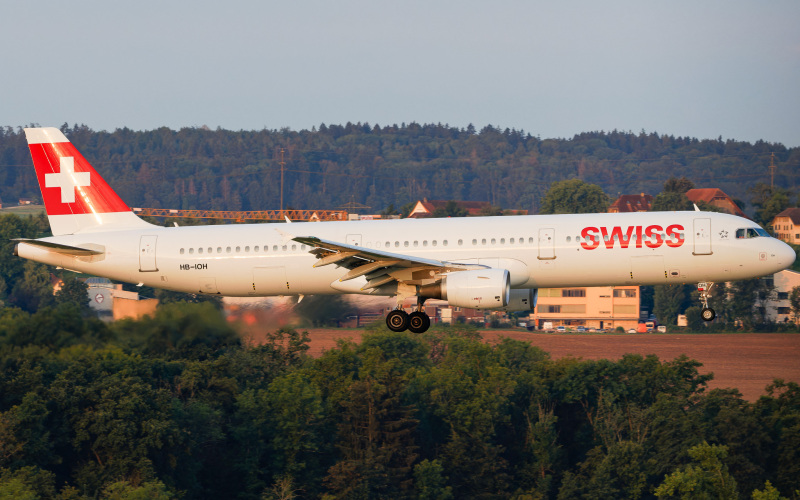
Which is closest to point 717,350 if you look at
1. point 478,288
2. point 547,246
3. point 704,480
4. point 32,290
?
point 704,480

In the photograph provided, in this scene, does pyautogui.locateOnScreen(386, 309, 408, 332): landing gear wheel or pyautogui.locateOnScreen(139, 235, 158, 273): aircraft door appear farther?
pyautogui.locateOnScreen(139, 235, 158, 273): aircraft door

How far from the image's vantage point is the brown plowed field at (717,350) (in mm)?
113312

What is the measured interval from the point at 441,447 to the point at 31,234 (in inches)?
3550

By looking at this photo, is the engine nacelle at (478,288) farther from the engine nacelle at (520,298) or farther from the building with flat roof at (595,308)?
the building with flat roof at (595,308)

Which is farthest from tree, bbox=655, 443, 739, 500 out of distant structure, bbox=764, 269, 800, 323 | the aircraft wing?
distant structure, bbox=764, 269, 800, 323

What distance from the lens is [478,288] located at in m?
36.7

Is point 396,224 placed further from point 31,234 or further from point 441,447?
point 31,234

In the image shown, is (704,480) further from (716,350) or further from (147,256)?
(147,256)

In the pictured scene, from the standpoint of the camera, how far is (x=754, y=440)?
9044 cm

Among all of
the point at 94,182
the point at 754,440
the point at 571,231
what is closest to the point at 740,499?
the point at 754,440

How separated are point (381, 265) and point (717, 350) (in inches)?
3649

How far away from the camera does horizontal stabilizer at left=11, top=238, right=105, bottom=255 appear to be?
40.5 m

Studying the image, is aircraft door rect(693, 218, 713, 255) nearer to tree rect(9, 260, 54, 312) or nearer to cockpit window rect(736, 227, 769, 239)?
cockpit window rect(736, 227, 769, 239)

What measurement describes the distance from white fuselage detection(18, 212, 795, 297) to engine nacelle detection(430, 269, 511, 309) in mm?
1177
